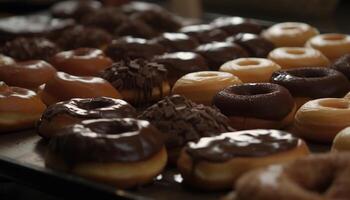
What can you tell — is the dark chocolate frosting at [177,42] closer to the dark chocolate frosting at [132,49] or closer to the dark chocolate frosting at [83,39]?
the dark chocolate frosting at [132,49]

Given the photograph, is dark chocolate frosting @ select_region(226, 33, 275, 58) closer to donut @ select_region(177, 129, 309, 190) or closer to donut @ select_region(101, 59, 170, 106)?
donut @ select_region(101, 59, 170, 106)

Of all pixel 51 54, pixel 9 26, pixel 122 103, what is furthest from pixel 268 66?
pixel 9 26

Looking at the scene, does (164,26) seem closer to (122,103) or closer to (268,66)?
(268,66)

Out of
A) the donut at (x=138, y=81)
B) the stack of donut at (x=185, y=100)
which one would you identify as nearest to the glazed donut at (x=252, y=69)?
the stack of donut at (x=185, y=100)

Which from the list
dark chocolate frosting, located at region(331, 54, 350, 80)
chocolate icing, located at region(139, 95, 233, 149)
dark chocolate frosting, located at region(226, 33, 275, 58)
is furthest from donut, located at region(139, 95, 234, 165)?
dark chocolate frosting, located at region(226, 33, 275, 58)

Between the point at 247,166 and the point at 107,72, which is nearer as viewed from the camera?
the point at 247,166

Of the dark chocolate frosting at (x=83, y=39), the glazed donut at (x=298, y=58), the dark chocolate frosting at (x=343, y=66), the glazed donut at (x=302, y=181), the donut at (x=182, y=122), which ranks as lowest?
the dark chocolate frosting at (x=83, y=39)
